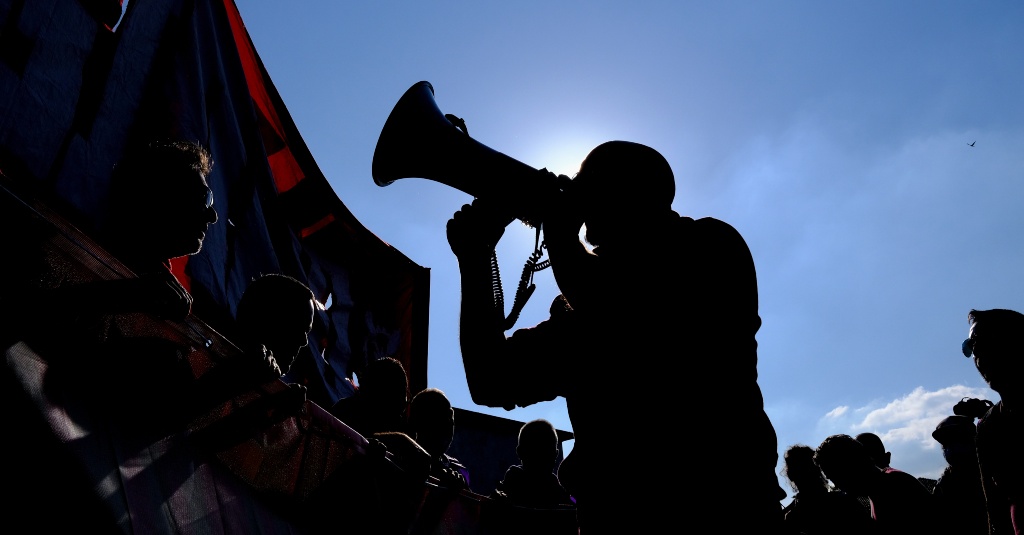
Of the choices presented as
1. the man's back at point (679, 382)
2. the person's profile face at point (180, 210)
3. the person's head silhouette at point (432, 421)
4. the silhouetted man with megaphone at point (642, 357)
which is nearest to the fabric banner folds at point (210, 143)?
the person's profile face at point (180, 210)

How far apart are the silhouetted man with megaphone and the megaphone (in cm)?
24

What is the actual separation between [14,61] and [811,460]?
6275 millimetres

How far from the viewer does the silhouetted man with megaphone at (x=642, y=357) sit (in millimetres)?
1091

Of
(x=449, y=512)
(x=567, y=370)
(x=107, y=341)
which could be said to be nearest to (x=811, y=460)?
(x=449, y=512)

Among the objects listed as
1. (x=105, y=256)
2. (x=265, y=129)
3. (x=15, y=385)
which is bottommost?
(x=15, y=385)

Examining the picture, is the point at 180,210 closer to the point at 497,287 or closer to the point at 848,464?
the point at 497,287

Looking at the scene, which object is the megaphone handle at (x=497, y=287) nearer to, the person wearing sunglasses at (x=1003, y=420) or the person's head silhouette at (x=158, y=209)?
the person's head silhouette at (x=158, y=209)

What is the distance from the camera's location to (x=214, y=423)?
65.1 inches

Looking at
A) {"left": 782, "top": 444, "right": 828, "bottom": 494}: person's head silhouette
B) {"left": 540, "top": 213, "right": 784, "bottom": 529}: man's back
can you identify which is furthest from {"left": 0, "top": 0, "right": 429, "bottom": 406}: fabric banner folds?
{"left": 782, "top": 444, "right": 828, "bottom": 494}: person's head silhouette

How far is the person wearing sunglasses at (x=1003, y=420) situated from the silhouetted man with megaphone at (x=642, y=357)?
2550 mm

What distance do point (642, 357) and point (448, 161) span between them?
1237 mm

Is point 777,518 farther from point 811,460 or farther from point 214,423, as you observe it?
point 811,460

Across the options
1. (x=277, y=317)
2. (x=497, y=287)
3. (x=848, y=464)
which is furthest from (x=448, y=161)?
(x=848, y=464)

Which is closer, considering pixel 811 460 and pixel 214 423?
pixel 214 423
